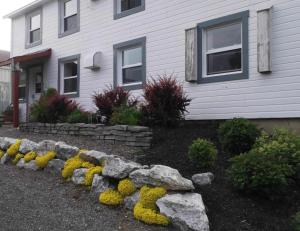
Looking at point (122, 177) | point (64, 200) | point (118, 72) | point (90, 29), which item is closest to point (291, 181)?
point (122, 177)

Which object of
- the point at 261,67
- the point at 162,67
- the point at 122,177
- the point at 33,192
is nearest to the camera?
the point at 122,177

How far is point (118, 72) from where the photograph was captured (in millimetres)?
13391

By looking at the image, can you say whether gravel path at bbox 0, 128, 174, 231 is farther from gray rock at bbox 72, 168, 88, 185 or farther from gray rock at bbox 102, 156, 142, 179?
gray rock at bbox 102, 156, 142, 179

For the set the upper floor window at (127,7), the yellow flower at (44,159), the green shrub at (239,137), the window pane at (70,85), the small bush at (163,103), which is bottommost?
the yellow flower at (44,159)

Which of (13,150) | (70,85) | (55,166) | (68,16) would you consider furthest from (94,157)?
(68,16)

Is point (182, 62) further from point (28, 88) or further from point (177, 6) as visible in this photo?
→ point (28, 88)

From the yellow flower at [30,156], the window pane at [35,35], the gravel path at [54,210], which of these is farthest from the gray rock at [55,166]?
the window pane at [35,35]

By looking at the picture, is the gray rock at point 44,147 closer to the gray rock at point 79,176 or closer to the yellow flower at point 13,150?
the yellow flower at point 13,150

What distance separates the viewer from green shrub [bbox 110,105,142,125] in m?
9.44

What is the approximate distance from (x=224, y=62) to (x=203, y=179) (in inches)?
186

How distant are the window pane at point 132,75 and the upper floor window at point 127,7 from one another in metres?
1.73

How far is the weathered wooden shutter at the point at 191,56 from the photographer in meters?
10.6

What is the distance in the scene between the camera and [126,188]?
595cm

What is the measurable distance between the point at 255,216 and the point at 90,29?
10.7 m
